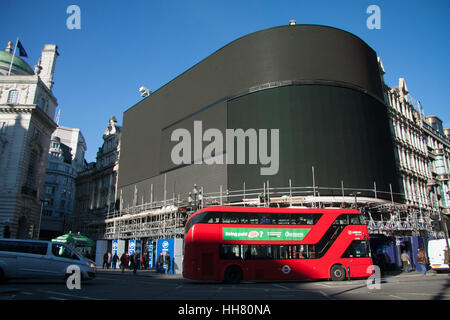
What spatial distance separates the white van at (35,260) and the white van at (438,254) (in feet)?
76.9

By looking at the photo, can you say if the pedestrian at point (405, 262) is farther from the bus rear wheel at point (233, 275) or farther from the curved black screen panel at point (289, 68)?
the bus rear wheel at point (233, 275)

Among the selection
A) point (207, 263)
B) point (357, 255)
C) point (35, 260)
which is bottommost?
point (207, 263)

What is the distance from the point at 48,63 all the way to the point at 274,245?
204ft

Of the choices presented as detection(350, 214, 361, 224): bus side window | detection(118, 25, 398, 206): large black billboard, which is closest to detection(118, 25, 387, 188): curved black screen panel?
detection(118, 25, 398, 206): large black billboard

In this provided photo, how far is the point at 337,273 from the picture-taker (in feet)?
62.5

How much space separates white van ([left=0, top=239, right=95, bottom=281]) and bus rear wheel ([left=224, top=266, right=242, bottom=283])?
23.9 feet

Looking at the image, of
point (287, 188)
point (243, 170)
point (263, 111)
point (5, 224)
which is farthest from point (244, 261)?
point (5, 224)

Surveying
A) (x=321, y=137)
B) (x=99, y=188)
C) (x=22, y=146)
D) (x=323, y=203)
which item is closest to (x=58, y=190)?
(x=99, y=188)

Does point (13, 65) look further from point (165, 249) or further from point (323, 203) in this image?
point (323, 203)

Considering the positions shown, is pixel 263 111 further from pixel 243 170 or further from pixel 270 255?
pixel 270 255

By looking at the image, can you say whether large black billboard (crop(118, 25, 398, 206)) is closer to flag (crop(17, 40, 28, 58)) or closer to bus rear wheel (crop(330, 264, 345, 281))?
bus rear wheel (crop(330, 264, 345, 281))

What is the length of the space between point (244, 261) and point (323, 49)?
30434 millimetres

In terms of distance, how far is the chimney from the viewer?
61825 mm

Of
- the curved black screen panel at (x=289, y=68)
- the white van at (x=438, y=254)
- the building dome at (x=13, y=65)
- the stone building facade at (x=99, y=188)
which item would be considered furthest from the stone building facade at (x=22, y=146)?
the white van at (x=438, y=254)
